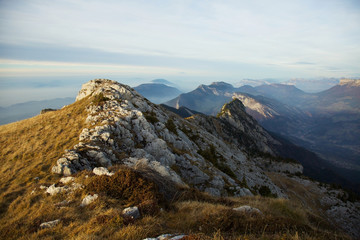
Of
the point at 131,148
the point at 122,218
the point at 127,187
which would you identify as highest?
the point at 122,218

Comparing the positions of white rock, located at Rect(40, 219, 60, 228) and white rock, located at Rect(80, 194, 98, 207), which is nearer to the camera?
white rock, located at Rect(40, 219, 60, 228)

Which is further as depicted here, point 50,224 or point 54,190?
point 54,190

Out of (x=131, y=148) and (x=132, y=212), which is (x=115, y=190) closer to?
(x=132, y=212)

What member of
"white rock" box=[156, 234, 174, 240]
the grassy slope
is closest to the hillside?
the grassy slope

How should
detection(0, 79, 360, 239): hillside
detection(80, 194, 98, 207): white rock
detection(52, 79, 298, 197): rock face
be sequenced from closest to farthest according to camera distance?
detection(0, 79, 360, 239): hillside → detection(80, 194, 98, 207): white rock → detection(52, 79, 298, 197): rock face

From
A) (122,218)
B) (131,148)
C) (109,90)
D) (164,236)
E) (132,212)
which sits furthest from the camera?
(109,90)

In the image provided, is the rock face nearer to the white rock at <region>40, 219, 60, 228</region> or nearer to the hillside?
the hillside

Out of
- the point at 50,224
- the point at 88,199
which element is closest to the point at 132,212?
the point at 88,199

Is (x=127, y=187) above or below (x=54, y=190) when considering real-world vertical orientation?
above

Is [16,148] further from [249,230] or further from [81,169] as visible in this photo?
[249,230]

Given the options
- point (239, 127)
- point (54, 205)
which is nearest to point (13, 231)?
point (54, 205)

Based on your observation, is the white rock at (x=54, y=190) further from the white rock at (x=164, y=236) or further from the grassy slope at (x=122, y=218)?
the white rock at (x=164, y=236)

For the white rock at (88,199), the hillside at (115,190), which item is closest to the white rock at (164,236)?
the hillside at (115,190)

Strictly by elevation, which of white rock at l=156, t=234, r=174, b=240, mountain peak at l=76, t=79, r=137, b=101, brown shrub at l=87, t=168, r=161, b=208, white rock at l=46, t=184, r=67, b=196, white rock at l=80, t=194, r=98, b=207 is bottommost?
white rock at l=46, t=184, r=67, b=196
